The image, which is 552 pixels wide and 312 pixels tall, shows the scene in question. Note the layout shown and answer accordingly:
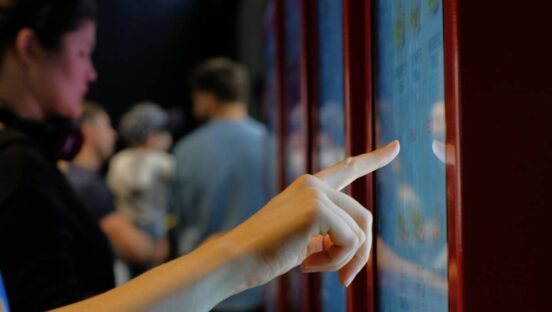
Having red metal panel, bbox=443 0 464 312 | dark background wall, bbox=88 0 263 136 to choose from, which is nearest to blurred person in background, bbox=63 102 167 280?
red metal panel, bbox=443 0 464 312

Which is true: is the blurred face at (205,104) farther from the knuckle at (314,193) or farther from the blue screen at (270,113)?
the knuckle at (314,193)

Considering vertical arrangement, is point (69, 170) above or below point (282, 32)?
below

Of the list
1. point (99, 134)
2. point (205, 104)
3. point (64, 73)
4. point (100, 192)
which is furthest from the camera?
point (99, 134)

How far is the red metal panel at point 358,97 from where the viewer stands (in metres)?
1.26

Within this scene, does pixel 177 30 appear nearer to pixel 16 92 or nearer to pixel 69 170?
pixel 69 170

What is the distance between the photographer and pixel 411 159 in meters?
1.06

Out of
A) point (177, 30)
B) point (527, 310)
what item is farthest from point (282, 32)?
point (177, 30)

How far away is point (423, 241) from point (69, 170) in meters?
2.29

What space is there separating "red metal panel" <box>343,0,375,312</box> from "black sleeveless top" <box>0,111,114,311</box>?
59cm

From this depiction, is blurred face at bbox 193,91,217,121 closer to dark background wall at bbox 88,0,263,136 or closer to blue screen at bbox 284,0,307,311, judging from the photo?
blue screen at bbox 284,0,307,311

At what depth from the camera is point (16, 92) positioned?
5.98 ft

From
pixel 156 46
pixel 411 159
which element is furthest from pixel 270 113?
pixel 156 46

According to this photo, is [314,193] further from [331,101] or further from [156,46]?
[156,46]

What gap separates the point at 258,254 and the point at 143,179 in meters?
3.67
